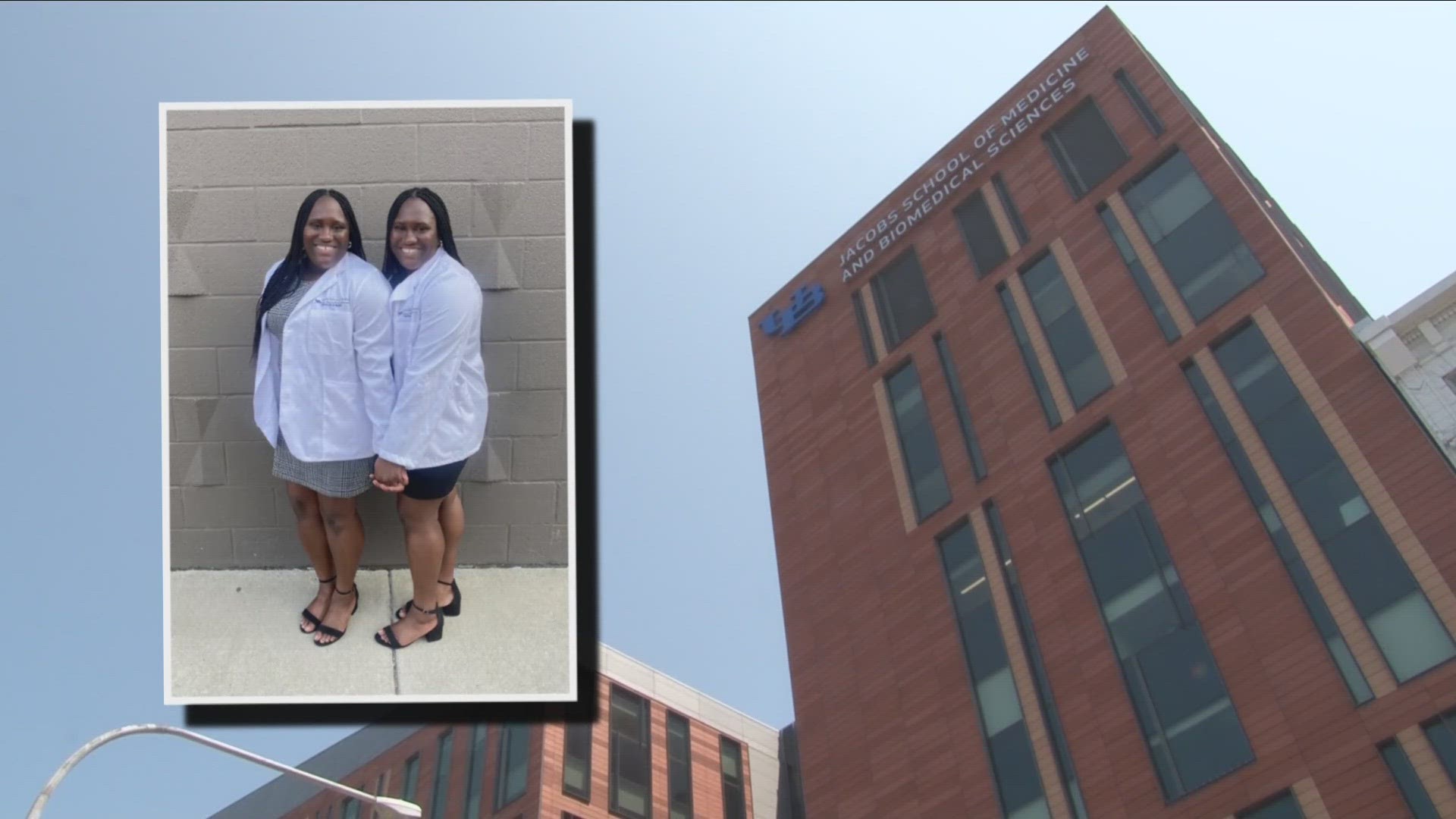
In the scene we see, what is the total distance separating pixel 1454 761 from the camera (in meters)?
21.5

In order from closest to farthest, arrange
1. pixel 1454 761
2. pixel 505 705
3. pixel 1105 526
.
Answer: pixel 505 705, pixel 1454 761, pixel 1105 526

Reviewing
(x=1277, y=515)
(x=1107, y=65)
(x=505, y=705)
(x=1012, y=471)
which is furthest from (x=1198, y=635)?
(x=505, y=705)

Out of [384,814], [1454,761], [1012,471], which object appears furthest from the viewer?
[1012,471]

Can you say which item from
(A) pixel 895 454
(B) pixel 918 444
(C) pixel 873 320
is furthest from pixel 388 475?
(C) pixel 873 320

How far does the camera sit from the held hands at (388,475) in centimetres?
387

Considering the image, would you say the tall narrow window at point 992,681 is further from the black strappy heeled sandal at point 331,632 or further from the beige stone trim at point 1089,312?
the black strappy heeled sandal at point 331,632

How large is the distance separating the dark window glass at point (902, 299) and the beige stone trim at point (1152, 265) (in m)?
6.15

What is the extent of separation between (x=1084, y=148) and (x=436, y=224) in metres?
34.0

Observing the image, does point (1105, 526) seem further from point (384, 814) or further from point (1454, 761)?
point (384, 814)

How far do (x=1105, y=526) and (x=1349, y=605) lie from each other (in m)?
6.04

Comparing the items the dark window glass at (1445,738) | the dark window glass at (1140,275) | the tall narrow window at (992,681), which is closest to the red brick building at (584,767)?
the tall narrow window at (992,681)

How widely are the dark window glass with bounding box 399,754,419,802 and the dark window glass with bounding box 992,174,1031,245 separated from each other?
26.6 metres

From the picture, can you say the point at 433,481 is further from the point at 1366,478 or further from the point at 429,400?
the point at 1366,478

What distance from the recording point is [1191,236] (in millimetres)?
31531
